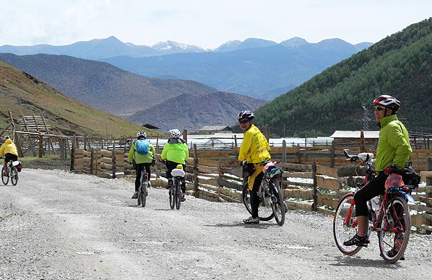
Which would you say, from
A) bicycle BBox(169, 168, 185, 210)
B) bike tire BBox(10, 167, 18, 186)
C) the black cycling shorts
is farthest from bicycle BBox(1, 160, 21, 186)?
bicycle BBox(169, 168, 185, 210)

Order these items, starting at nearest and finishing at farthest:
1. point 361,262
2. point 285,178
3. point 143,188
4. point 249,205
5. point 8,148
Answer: point 361,262 → point 249,205 → point 143,188 → point 285,178 → point 8,148

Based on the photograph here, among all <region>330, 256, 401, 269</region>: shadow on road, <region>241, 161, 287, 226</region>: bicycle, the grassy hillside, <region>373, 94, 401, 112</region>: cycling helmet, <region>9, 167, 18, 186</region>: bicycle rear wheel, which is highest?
the grassy hillside

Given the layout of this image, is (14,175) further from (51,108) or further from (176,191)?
(51,108)

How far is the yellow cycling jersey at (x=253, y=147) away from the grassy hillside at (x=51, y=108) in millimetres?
92443

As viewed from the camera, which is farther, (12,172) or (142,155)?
(12,172)

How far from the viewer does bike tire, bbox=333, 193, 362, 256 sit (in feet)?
27.8

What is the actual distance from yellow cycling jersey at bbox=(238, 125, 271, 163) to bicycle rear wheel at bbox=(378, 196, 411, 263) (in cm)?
393

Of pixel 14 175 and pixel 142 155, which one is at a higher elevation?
pixel 142 155

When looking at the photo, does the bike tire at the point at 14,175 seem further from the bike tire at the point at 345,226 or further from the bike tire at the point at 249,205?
the bike tire at the point at 345,226

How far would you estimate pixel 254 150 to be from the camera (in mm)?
11695

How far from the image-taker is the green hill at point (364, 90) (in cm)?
10162

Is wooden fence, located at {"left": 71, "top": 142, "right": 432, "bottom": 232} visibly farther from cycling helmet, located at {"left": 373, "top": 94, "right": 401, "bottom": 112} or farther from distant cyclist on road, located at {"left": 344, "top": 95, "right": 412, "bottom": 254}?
cycling helmet, located at {"left": 373, "top": 94, "right": 401, "bottom": 112}

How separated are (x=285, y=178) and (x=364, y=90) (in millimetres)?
96051

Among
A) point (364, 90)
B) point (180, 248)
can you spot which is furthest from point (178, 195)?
point (364, 90)
